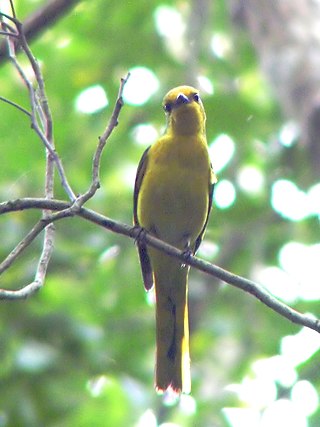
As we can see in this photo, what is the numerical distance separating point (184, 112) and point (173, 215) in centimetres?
67

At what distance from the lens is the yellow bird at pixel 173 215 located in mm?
5316

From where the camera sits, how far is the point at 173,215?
17.6 feet

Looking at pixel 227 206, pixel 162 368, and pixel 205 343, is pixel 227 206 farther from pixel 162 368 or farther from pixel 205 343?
pixel 162 368

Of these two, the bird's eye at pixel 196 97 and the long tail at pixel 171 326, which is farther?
the bird's eye at pixel 196 97

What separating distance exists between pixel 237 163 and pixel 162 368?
2.37m

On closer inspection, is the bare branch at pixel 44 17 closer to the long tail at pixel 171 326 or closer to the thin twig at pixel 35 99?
the thin twig at pixel 35 99

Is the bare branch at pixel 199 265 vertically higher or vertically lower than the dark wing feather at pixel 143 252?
lower

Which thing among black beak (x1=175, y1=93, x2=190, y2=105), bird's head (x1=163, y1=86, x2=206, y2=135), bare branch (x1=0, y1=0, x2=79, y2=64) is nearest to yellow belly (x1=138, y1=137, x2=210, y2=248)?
bird's head (x1=163, y1=86, x2=206, y2=135)

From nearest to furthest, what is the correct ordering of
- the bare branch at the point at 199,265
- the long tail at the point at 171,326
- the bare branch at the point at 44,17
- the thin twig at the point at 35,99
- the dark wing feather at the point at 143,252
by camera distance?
the bare branch at the point at 199,265, the thin twig at the point at 35,99, the long tail at the point at 171,326, the dark wing feather at the point at 143,252, the bare branch at the point at 44,17

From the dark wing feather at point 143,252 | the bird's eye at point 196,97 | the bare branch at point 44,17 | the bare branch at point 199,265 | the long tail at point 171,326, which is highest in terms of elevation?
the bare branch at point 44,17

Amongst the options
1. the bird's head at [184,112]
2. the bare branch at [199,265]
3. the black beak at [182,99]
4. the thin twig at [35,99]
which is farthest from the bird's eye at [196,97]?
the bare branch at [199,265]

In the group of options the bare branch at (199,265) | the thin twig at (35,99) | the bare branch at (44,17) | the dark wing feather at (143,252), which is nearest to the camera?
the bare branch at (199,265)

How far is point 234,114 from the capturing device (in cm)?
646

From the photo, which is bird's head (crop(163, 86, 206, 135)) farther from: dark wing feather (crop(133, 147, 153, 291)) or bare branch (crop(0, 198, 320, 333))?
bare branch (crop(0, 198, 320, 333))
